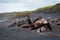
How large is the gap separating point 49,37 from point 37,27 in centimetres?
1204

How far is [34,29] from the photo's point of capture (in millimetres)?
64250

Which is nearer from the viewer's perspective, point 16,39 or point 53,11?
point 16,39

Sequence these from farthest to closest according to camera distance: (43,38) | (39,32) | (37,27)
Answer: (37,27) < (39,32) < (43,38)

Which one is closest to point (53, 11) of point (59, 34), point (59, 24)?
point (59, 24)

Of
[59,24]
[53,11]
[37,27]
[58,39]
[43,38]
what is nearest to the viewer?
[58,39]

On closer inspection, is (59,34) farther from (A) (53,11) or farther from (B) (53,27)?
(A) (53,11)

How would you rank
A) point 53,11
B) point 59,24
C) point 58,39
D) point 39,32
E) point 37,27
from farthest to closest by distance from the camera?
point 53,11 → point 59,24 → point 37,27 → point 39,32 → point 58,39

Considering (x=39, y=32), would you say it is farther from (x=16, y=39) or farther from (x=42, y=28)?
(x=16, y=39)

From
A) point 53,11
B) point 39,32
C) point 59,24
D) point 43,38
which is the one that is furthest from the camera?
point 53,11

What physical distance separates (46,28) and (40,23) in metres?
4.02

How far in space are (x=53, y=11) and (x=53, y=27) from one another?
382 feet

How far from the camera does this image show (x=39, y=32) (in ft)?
195

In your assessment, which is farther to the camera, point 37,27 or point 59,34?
point 37,27

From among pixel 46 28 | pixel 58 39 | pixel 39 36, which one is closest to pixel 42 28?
pixel 46 28
